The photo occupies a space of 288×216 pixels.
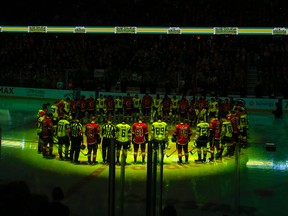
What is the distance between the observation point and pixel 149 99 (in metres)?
21.9

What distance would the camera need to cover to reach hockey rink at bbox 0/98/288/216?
938 cm

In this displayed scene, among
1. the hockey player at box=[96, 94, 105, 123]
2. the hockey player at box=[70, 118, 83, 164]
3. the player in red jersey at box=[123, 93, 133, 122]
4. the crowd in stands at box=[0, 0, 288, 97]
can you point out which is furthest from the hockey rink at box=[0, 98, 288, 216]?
the crowd in stands at box=[0, 0, 288, 97]

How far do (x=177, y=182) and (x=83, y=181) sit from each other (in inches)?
91.0

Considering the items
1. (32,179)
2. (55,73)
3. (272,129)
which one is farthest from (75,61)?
(32,179)

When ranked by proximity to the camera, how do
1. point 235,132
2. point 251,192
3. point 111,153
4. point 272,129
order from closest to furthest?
point 111,153
point 251,192
point 235,132
point 272,129

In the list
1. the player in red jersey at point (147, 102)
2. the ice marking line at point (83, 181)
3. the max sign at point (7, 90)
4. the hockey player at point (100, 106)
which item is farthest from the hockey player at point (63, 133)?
the max sign at point (7, 90)

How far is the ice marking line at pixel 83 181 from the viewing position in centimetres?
1052

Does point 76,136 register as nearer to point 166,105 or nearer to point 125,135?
point 125,135

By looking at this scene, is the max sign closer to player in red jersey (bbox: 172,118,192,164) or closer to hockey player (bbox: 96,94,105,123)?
hockey player (bbox: 96,94,105,123)

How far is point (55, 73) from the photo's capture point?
30078mm

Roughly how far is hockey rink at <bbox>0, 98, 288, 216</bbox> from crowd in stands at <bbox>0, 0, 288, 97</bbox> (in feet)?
35.0

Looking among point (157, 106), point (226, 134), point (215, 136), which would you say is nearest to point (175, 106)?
point (157, 106)

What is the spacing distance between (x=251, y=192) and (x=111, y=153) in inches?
196
